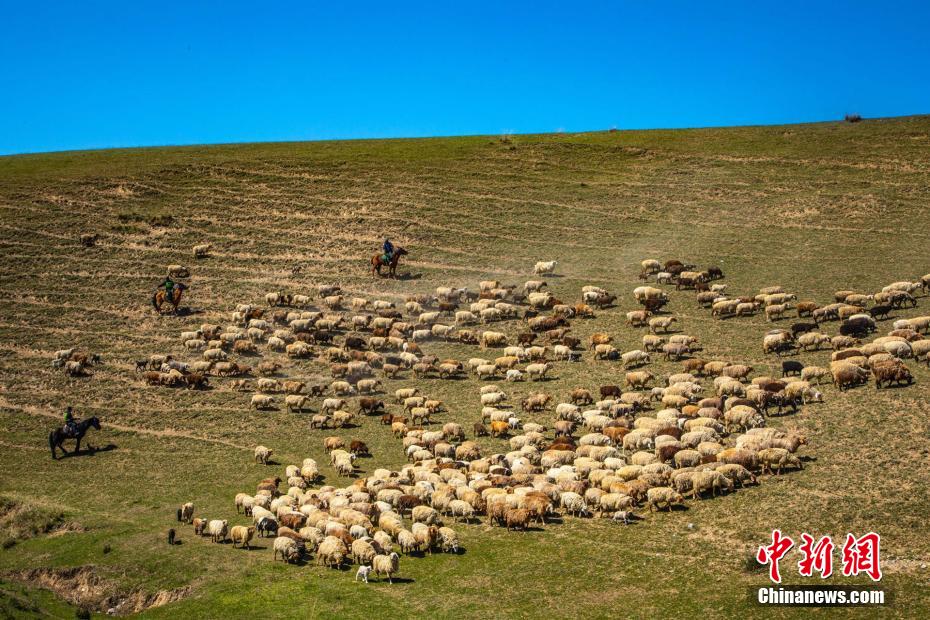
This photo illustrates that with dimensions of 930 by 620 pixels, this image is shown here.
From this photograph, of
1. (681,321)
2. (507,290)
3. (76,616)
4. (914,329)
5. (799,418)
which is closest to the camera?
(76,616)

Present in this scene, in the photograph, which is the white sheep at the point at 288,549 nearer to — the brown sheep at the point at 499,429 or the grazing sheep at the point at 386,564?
the grazing sheep at the point at 386,564

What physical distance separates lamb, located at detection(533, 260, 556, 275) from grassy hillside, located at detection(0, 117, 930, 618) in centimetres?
64

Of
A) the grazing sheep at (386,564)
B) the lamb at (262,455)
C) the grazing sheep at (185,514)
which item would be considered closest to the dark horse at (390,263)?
the lamb at (262,455)

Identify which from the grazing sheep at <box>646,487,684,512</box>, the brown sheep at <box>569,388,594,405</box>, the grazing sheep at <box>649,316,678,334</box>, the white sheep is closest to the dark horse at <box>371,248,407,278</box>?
the grazing sheep at <box>649,316,678,334</box>

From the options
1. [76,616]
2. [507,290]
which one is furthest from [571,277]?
[76,616]

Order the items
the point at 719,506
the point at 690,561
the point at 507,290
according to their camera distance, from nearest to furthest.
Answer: the point at 690,561 < the point at 719,506 < the point at 507,290

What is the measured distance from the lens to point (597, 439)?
27.3 m

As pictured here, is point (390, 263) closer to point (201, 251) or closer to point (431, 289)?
point (431, 289)

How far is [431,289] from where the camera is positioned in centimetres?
4722

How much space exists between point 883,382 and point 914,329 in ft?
18.6

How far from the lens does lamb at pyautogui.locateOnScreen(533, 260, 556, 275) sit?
48.5 m

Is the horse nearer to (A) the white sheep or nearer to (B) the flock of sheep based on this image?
(B) the flock of sheep

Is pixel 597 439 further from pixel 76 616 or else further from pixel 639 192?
pixel 639 192

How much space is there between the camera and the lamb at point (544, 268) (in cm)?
4847
